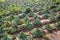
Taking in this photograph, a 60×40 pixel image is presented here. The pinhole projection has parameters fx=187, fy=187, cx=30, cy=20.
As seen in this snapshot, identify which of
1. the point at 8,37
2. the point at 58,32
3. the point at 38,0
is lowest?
the point at 8,37

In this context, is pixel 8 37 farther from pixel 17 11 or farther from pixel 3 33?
pixel 17 11

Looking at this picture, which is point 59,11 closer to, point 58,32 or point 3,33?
point 58,32

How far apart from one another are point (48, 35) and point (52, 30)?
923mm

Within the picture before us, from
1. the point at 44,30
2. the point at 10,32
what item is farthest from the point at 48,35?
the point at 10,32

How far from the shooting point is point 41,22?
13.1 metres

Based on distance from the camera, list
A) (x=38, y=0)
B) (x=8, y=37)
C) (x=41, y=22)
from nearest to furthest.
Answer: (x=8, y=37) → (x=41, y=22) → (x=38, y=0)

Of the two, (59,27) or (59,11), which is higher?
(59,11)

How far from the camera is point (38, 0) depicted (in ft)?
84.4

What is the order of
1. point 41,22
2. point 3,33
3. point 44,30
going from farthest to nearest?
point 41,22, point 44,30, point 3,33

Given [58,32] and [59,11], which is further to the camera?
[59,11]

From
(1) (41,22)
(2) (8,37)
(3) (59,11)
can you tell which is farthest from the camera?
(3) (59,11)

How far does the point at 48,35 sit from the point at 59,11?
570cm

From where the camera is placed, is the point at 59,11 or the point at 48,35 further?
the point at 59,11

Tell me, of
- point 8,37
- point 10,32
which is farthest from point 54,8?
point 8,37
